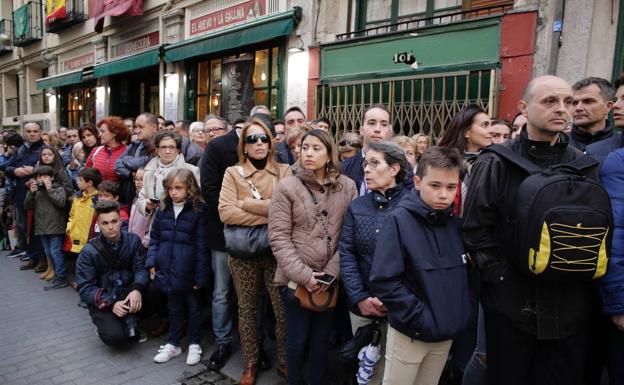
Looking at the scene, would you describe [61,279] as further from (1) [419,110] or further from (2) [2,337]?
(1) [419,110]

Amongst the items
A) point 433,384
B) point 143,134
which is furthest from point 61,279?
point 433,384

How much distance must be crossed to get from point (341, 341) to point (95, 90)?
573 inches

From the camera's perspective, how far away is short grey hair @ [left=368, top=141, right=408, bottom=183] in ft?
8.93

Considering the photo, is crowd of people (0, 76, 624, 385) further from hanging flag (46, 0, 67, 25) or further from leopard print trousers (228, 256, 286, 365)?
hanging flag (46, 0, 67, 25)

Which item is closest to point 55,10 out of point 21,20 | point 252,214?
point 21,20

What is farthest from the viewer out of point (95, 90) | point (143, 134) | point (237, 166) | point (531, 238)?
point (95, 90)

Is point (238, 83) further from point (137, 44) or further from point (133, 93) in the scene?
point (133, 93)

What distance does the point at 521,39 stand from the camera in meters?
5.45

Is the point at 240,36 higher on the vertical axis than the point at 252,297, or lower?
higher

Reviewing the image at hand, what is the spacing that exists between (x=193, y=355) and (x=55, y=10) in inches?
632

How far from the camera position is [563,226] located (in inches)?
70.2

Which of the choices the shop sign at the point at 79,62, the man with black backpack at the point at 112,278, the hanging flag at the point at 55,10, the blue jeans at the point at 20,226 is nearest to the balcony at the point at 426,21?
the man with black backpack at the point at 112,278

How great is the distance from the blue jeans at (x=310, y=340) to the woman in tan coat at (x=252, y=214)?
1.37ft

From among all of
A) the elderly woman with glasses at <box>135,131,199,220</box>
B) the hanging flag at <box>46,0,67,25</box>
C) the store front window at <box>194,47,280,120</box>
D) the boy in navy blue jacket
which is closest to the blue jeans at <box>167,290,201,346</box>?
the elderly woman with glasses at <box>135,131,199,220</box>
